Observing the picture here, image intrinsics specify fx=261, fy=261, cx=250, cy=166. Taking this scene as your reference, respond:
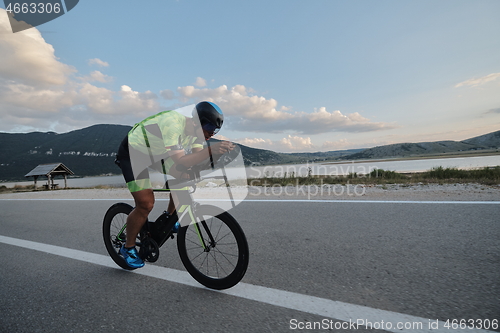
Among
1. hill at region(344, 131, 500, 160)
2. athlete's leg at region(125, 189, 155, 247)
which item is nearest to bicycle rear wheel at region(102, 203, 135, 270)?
athlete's leg at region(125, 189, 155, 247)

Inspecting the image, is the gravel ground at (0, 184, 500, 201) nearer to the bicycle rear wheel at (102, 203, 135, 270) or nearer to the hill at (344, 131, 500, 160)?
the bicycle rear wheel at (102, 203, 135, 270)

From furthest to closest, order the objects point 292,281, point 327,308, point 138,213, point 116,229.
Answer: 1. point 116,229
2. point 138,213
3. point 292,281
4. point 327,308

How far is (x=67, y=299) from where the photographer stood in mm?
2260

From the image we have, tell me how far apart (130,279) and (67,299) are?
51 cm

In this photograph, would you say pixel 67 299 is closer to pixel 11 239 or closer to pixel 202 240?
pixel 202 240

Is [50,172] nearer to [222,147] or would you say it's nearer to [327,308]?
[222,147]

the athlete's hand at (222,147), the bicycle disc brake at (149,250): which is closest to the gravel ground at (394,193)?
the bicycle disc brake at (149,250)

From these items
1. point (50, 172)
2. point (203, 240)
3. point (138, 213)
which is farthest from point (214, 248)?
point (50, 172)

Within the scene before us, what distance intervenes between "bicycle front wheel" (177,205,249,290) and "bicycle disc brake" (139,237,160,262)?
0.34 m

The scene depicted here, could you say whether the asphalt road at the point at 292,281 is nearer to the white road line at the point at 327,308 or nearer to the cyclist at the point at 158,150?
the white road line at the point at 327,308

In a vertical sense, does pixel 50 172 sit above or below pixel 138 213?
above

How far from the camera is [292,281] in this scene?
230 centimetres

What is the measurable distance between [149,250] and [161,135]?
1178mm

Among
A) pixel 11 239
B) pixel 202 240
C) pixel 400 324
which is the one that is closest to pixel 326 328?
pixel 400 324
